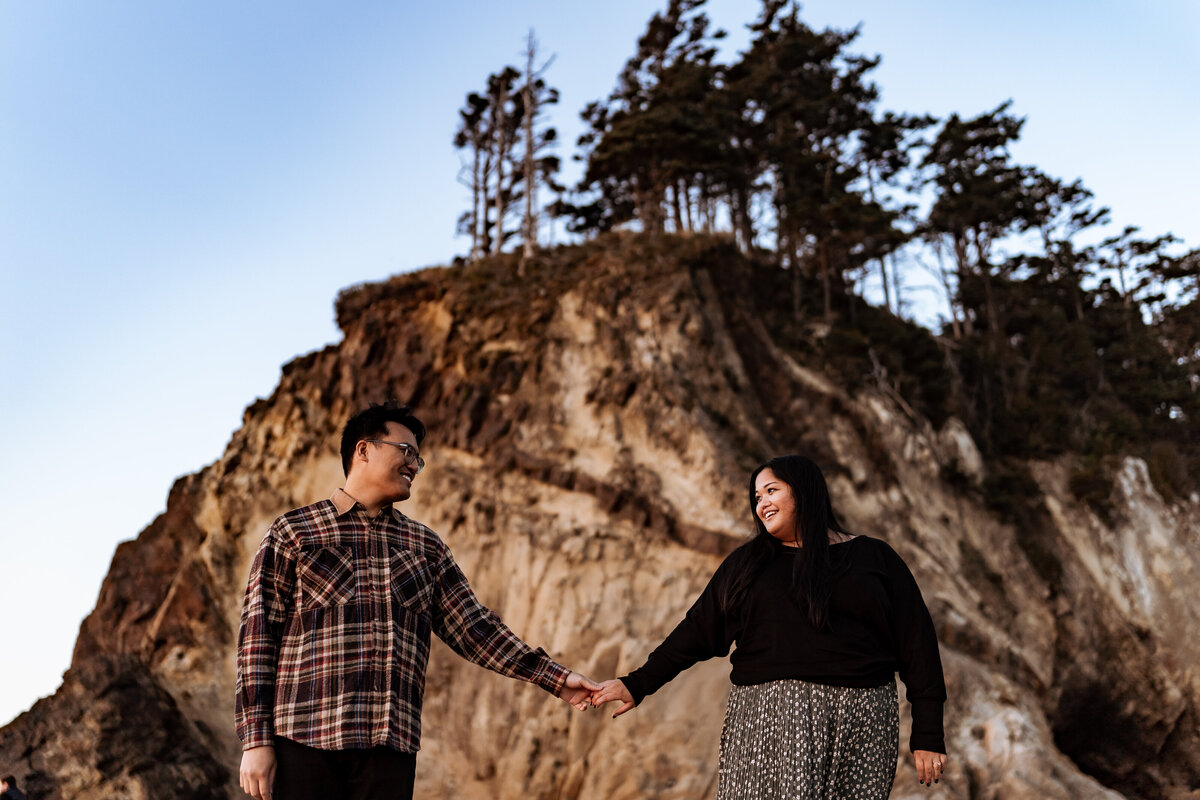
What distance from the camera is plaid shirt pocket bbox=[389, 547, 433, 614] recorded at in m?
4.16

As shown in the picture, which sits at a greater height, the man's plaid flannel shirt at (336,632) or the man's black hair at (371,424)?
the man's black hair at (371,424)

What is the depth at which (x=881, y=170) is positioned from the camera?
29703mm

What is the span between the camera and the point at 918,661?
14.0 ft

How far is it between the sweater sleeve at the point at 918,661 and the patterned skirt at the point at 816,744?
0.10m

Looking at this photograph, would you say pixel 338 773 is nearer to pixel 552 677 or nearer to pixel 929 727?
pixel 552 677

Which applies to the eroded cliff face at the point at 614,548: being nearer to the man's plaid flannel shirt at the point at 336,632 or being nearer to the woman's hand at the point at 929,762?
the woman's hand at the point at 929,762

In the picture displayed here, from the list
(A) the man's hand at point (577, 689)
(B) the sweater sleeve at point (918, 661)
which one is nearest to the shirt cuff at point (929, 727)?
(B) the sweater sleeve at point (918, 661)

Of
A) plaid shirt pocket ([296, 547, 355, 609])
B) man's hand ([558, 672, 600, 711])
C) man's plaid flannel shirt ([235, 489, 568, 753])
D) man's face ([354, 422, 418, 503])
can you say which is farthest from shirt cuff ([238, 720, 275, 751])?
man's hand ([558, 672, 600, 711])

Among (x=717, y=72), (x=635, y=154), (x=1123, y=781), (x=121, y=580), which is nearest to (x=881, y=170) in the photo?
(x=717, y=72)

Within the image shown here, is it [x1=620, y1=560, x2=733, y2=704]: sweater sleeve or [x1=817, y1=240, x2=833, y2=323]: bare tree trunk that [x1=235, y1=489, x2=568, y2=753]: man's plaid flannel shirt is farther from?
[x1=817, y1=240, x2=833, y2=323]: bare tree trunk

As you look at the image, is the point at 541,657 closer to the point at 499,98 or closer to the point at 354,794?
the point at 354,794

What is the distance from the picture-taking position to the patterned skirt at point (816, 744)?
408cm

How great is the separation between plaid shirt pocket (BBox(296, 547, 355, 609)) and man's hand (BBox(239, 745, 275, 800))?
21.3 inches

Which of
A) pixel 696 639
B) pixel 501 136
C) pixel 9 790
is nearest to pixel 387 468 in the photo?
pixel 696 639
